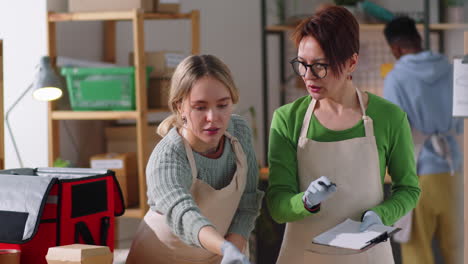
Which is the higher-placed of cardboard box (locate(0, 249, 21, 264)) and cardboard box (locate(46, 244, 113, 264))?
cardboard box (locate(46, 244, 113, 264))

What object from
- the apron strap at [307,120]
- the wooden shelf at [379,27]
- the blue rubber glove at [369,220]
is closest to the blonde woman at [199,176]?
the apron strap at [307,120]

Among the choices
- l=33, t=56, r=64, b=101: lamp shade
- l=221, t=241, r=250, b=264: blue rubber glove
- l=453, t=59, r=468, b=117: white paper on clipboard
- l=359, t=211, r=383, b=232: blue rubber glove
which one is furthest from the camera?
l=33, t=56, r=64, b=101: lamp shade

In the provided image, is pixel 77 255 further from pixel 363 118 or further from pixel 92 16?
pixel 92 16

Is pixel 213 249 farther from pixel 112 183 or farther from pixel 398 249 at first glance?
pixel 398 249

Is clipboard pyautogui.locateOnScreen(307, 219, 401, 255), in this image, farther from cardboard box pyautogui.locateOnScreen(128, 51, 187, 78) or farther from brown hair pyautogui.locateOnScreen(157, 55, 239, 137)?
cardboard box pyautogui.locateOnScreen(128, 51, 187, 78)

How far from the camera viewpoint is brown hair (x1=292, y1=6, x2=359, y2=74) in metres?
1.71

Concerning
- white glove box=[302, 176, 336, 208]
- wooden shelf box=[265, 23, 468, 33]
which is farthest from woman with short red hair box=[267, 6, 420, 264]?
wooden shelf box=[265, 23, 468, 33]

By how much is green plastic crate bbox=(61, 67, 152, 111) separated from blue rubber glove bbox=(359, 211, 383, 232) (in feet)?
7.08

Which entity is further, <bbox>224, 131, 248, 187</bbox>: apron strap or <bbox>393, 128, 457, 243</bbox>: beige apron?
<bbox>393, 128, 457, 243</bbox>: beige apron

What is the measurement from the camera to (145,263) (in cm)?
190

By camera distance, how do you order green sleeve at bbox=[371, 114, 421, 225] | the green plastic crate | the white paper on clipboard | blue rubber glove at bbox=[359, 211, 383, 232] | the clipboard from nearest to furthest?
the clipboard → blue rubber glove at bbox=[359, 211, 383, 232] → green sleeve at bbox=[371, 114, 421, 225] → the white paper on clipboard → the green plastic crate

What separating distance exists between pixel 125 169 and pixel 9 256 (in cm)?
204

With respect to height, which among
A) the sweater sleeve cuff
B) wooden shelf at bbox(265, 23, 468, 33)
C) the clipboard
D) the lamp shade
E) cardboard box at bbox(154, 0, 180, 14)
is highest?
cardboard box at bbox(154, 0, 180, 14)

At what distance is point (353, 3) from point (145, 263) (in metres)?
3.04
